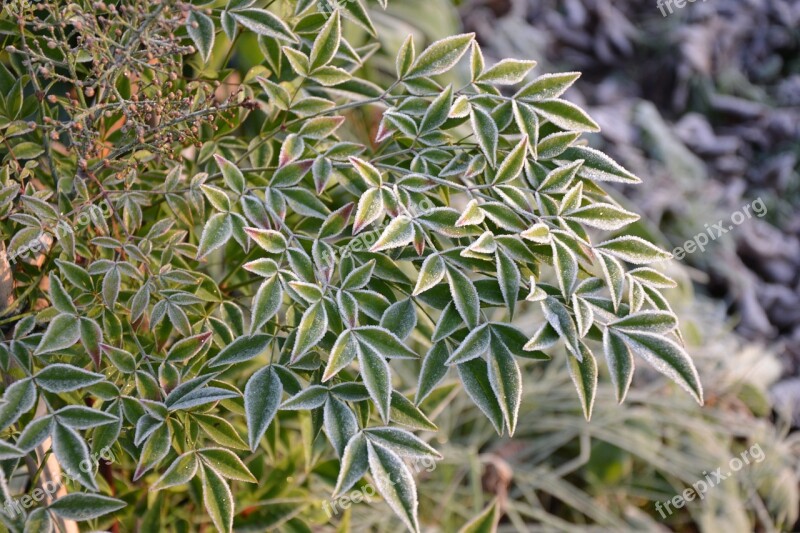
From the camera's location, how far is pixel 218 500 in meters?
0.57

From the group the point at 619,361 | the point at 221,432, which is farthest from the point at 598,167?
the point at 221,432

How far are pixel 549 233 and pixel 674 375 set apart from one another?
0.44 feet

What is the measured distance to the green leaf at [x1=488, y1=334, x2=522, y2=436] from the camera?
552 millimetres

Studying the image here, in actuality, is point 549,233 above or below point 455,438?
above

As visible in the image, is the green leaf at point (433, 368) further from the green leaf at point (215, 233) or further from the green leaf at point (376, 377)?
the green leaf at point (215, 233)

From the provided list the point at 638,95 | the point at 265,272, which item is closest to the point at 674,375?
the point at 265,272

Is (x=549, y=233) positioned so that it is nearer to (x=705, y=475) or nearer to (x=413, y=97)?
(x=413, y=97)

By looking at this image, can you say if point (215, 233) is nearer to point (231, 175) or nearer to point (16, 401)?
point (231, 175)

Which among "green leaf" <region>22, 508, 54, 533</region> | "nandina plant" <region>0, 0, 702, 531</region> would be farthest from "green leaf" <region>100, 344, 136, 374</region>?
"green leaf" <region>22, 508, 54, 533</region>

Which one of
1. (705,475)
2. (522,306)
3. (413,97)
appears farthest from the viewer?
(522,306)

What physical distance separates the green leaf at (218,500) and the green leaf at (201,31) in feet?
1.03

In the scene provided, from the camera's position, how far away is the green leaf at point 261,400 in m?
0.55

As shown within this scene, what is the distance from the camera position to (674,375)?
1.82 ft

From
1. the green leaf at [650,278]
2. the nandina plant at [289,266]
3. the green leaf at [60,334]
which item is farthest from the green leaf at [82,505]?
the green leaf at [650,278]
